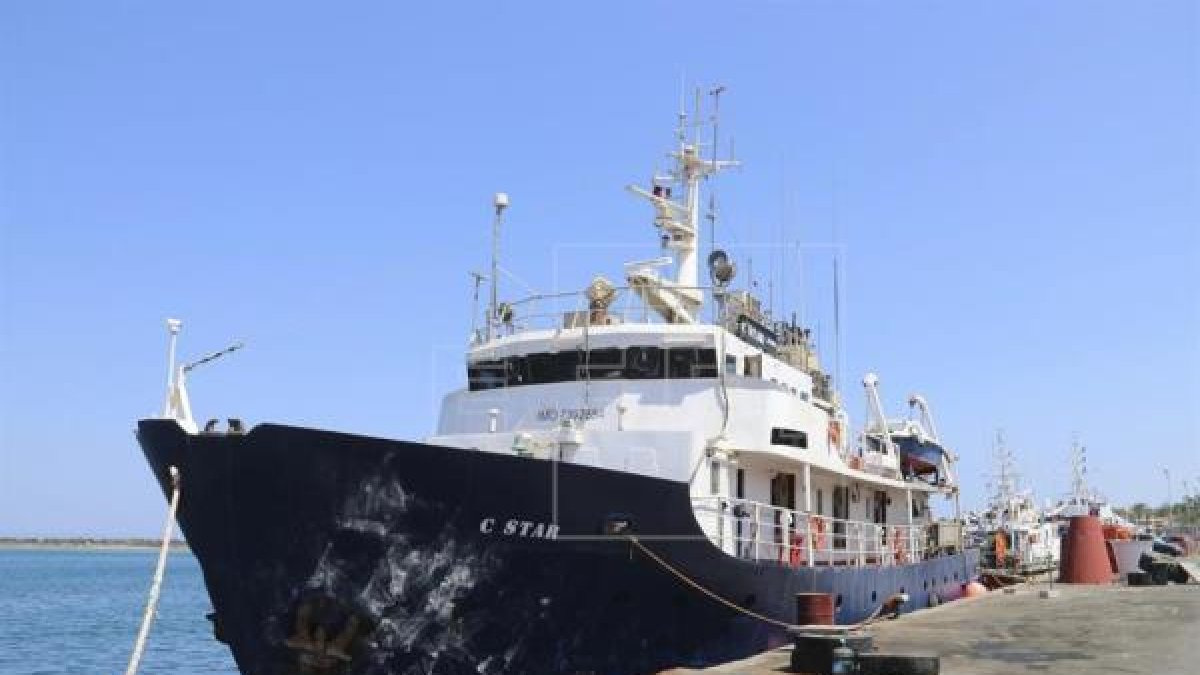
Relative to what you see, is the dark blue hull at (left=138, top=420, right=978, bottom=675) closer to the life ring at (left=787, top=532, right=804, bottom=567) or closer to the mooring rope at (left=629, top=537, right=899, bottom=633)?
the mooring rope at (left=629, top=537, right=899, bottom=633)

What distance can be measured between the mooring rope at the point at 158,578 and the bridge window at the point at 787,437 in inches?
333

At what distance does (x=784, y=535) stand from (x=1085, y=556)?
20.7 m

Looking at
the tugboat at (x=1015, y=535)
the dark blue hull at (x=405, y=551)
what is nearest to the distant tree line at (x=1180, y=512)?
the tugboat at (x=1015, y=535)

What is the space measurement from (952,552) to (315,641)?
21.7 m

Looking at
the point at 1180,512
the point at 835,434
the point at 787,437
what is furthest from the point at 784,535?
the point at 1180,512

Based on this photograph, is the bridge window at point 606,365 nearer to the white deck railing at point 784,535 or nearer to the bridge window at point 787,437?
the bridge window at point 787,437

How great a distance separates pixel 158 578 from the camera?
35.9 ft

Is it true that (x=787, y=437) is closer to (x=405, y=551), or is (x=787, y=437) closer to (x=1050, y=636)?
(x=1050, y=636)

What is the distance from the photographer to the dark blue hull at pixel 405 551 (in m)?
11.8

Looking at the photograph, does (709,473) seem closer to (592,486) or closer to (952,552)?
(592,486)

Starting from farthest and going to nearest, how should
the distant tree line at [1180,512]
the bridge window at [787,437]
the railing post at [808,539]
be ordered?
the distant tree line at [1180,512], the bridge window at [787,437], the railing post at [808,539]

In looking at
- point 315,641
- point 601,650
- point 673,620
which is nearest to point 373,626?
point 315,641

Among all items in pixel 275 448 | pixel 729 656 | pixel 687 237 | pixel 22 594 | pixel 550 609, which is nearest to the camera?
pixel 275 448

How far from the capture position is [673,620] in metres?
13.8
